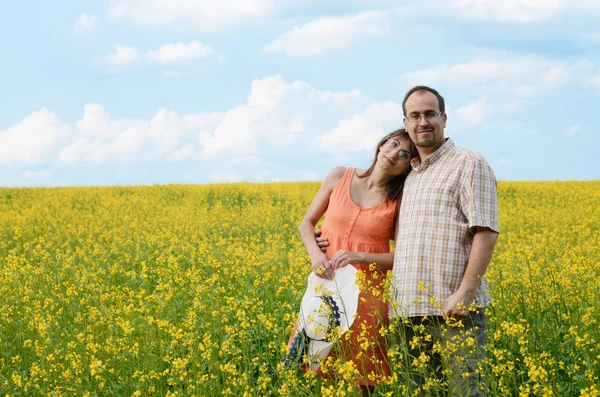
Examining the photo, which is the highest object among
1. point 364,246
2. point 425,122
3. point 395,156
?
point 425,122

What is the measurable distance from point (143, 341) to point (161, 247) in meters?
6.14

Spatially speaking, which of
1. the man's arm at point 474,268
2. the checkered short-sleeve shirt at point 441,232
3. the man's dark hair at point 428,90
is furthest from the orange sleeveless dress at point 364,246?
the man's dark hair at point 428,90

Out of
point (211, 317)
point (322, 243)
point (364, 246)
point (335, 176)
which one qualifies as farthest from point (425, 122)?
point (211, 317)

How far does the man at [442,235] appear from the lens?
13.0 ft

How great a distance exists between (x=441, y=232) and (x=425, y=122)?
2.31 feet

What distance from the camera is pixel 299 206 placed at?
60.7ft

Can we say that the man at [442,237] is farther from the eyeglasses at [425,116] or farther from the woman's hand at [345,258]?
the woman's hand at [345,258]

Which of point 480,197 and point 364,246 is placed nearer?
point 480,197

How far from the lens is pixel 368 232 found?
4352 mm

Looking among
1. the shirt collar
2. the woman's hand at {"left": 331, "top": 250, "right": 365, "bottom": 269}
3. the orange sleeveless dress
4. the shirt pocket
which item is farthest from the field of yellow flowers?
the shirt collar

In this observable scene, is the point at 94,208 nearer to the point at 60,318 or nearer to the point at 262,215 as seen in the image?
the point at 262,215

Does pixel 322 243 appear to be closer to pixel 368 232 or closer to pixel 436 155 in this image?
pixel 368 232

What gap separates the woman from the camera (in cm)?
426

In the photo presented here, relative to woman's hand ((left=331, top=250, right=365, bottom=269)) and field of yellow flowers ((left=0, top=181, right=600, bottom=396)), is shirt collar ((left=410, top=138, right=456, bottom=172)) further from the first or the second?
field of yellow flowers ((left=0, top=181, right=600, bottom=396))
